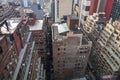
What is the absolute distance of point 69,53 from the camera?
159 ft

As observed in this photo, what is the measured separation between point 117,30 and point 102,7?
3731 cm

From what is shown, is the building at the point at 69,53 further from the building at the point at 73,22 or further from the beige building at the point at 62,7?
the beige building at the point at 62,7

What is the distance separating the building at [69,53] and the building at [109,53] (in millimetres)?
10063

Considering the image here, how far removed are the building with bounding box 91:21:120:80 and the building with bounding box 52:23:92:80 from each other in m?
10.1

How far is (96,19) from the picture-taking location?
68750mm

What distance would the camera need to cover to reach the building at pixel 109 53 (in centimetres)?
5041

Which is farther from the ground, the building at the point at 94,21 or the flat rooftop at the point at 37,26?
the flat rooftop at the point at 37,26

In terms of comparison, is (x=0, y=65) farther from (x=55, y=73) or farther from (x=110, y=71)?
(x=110, y=71)

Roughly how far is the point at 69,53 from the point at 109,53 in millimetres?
17635

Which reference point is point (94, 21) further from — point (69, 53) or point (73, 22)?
point (69, 53)

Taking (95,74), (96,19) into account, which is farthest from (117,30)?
(95,74)

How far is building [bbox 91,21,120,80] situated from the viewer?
50.4 metres

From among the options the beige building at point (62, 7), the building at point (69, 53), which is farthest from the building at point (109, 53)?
the beige building at point (62, 7)

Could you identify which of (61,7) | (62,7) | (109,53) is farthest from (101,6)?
(109,53)
